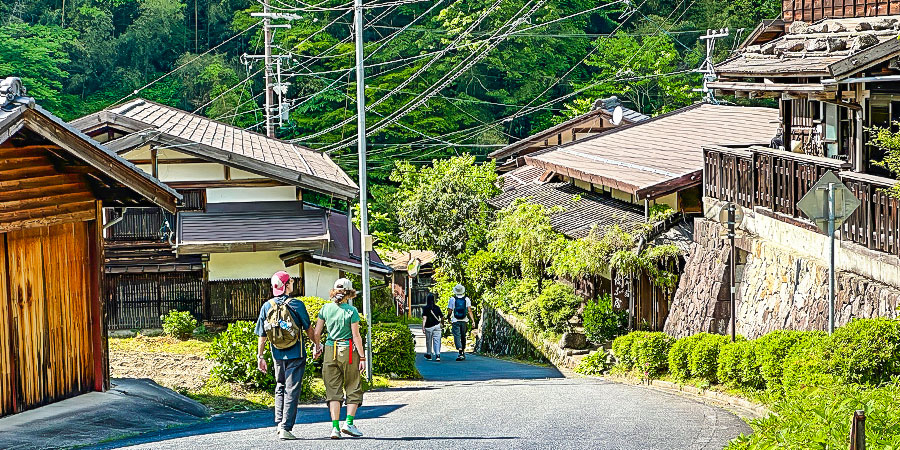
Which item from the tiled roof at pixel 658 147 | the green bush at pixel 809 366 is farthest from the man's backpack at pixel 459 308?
the green bush at pixel 809 366

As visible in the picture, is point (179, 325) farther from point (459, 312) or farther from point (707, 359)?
point (707, 359)

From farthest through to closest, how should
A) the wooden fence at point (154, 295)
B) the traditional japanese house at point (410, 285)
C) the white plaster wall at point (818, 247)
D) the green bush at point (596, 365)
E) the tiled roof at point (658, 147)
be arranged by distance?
the traditional japanese house at point (410, 285), the wooden fence at point (154, 295), the tiled roof at point (658, 147), the green bush at point (596, 365), the white plaster wall at point (818, 247)

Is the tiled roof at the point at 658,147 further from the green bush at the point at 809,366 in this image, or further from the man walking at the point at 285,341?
the man walking at the point at 285,341

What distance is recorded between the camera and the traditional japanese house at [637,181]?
22.7m

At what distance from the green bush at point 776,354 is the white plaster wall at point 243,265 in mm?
14024

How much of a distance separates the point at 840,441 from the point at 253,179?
20592 mm

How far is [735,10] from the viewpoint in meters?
52.5

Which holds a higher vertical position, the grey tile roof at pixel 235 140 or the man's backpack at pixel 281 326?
the grey tile roof at pixel 235 140

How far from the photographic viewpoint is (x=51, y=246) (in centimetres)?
1241

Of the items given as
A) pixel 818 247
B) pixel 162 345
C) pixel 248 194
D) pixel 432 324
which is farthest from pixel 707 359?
pixel 248 194

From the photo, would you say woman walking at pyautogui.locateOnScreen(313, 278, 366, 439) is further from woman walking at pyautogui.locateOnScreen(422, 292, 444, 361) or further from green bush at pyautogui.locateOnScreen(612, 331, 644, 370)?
woman walking at pyautogui.locateOnScreen(422, 292, 444, 361)

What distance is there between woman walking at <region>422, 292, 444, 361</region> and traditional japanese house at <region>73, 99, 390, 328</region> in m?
2.79

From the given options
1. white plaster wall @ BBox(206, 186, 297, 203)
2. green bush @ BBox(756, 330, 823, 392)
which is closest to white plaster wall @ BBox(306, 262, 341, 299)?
white plaster wall @ BBox(206, 186, 297, 203)

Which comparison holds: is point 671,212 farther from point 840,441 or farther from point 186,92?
point 186,92
